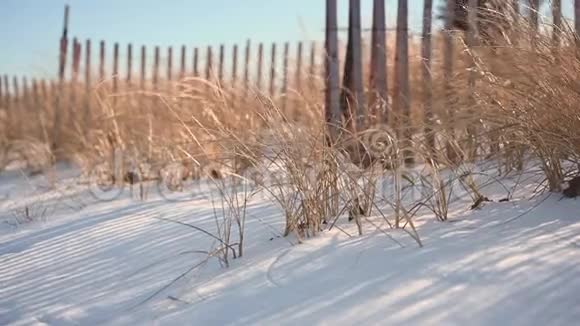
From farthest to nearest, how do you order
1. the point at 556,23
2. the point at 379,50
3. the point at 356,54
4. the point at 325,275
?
the point at 356,54 < the point at 379,50 < the point at 556,23 < the point at 325,275

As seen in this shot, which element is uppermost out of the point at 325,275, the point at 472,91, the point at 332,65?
the point at 332,65

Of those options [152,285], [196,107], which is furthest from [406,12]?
[152,285]

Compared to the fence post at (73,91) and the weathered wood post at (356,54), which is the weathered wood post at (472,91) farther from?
the fence post at (73,91)

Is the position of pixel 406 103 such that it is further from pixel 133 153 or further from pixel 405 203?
pixel 133 153

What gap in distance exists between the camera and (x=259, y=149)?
192 centimetres

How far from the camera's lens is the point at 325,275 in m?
1.39

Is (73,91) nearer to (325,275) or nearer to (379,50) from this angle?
(379,50)

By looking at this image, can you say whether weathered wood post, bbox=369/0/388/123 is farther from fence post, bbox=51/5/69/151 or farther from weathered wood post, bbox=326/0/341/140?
fence post, bbox=51/5/69/151

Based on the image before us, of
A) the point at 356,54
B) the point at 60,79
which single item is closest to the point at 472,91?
the point at 356,54

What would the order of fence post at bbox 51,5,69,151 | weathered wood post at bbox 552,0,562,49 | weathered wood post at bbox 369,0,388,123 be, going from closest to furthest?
1. weathered wood post at bbox 552,0,562,49
2. weathered wood post at bbox 369,0,388,123
3. fence post at bbox 51,5,69,151

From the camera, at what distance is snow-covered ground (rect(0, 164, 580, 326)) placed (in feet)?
3.84

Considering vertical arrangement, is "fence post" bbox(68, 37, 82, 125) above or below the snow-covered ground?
above

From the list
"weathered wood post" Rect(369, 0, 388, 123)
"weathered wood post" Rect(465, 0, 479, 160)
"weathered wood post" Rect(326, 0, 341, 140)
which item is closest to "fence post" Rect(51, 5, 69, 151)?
"weathered wood post" Rect(326, 0, 341, 140)

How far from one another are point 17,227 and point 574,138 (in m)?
2.48
